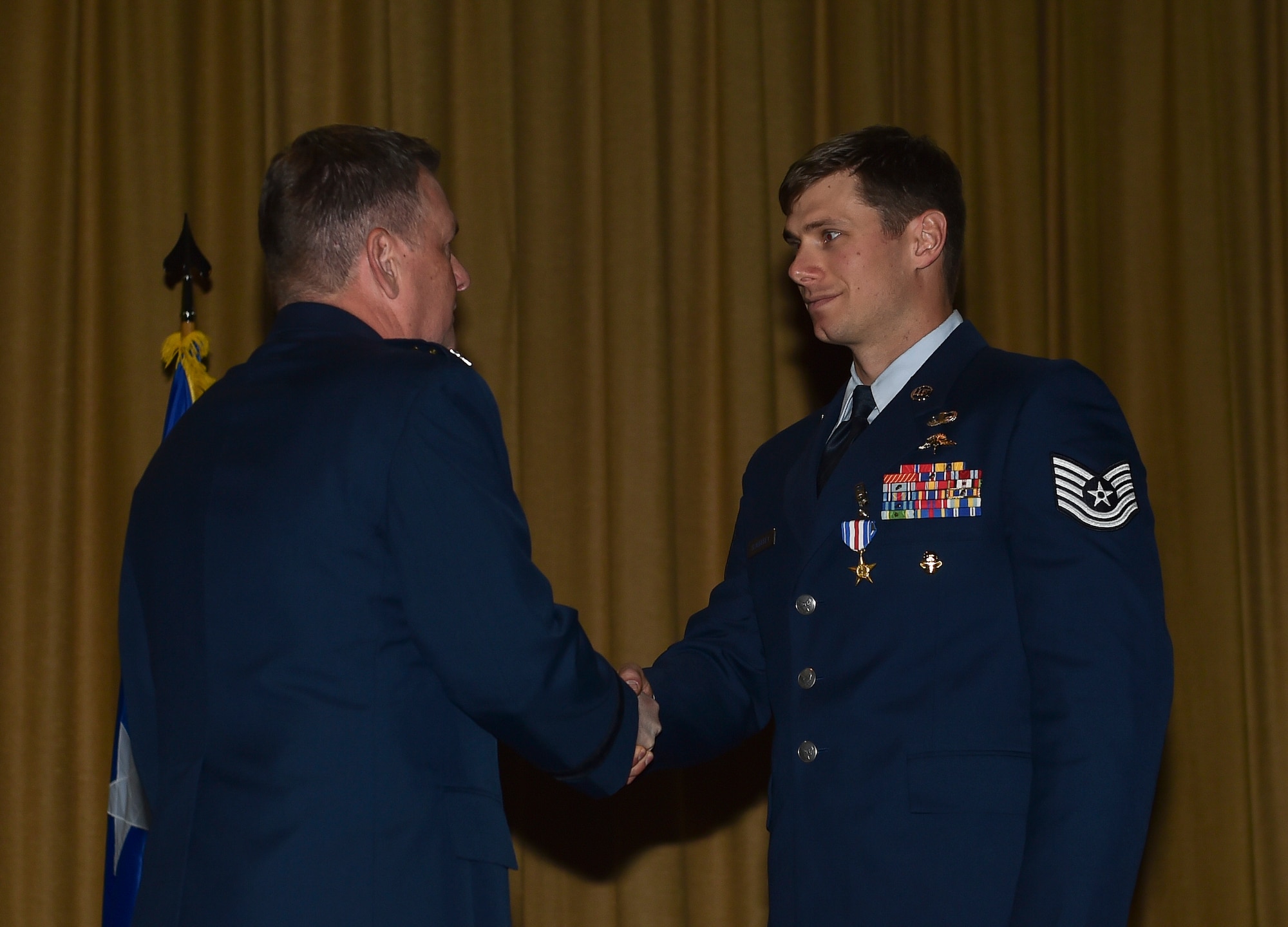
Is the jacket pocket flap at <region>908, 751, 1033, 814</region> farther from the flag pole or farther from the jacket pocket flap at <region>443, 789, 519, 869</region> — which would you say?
the flag pole

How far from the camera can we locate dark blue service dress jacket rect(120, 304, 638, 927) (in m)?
1.57

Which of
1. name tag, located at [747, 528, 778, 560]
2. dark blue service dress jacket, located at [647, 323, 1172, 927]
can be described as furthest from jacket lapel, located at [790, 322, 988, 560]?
name tag, located at [747, 528, 778, 560]

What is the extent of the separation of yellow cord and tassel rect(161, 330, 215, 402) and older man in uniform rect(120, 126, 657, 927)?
159 centimetres

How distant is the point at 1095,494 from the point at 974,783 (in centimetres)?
43

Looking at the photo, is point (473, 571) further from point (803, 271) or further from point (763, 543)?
point (803, 271)

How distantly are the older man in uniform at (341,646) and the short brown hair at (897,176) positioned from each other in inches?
35.0

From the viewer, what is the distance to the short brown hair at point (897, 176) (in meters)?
2.28

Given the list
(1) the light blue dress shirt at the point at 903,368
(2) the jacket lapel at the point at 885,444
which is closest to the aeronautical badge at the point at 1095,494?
(2) the jacket lapel at the point at 885,444

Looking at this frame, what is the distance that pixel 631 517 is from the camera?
373cm

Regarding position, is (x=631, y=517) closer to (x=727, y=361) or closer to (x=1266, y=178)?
(x=727, y=361)

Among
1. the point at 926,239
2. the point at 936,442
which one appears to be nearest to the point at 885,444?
the point at 936,442

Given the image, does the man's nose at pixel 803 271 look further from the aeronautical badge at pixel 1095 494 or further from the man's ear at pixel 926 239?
the aeronautical badge at pixel 1095 494

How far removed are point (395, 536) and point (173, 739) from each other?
0.39 metres

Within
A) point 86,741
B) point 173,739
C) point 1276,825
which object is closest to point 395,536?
point 173,739
